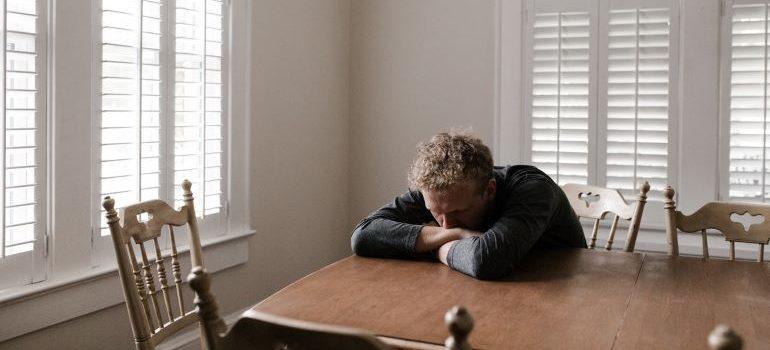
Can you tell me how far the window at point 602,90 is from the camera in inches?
142

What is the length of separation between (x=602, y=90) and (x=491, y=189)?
1.59 meters

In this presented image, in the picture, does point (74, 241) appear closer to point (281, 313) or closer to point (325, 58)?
point (281, 313)

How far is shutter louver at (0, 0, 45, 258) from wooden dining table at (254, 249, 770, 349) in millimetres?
972

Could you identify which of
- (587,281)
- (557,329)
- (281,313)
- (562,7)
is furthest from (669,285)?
(562,7)

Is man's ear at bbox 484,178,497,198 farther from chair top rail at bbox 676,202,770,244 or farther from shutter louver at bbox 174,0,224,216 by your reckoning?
shutter louver at bbox 174,0,224,216

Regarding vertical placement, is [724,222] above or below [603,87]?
below

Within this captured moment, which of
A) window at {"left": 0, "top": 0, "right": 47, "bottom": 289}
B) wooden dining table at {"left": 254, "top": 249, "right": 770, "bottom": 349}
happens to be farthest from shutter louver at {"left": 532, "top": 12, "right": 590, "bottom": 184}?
window at {"left": 0, "top": 0, "right": 47, "bottom": 289}

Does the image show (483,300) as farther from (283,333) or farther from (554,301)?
(283,333)

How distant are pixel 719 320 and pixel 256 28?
→ 95.6 inches

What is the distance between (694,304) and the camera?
72.4 inches

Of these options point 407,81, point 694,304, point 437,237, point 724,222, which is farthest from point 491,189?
point 407,81

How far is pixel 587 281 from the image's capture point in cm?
204

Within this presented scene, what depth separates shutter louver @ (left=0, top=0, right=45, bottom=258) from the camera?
7.68ft

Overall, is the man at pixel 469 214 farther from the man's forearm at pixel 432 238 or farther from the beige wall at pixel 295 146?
the beige wall at pixel 295 146
